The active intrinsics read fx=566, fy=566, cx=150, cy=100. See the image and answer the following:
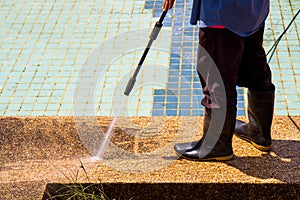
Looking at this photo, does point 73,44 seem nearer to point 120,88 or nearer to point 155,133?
point 120,88

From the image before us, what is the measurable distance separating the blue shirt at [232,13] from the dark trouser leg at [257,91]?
0.46 ft

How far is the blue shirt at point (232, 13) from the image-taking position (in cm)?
227

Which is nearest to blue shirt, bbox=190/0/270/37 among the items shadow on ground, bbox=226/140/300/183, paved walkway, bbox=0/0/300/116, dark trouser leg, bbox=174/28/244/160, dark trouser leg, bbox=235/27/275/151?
dark trouser leg, bbox=174/28/244/160

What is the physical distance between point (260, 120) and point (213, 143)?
0.26 metres

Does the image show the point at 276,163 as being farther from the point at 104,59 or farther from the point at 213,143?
the point at 104,59

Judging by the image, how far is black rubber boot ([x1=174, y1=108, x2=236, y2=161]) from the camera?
2590mm

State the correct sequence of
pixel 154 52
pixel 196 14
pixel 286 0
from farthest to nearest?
pixel 286 0
pixel 154 52
pixel 196 14

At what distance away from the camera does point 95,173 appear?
8.19ft

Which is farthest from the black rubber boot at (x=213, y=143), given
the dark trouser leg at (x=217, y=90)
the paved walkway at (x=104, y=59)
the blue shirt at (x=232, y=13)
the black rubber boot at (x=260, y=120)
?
the paved walkway at (x=104, y=59)

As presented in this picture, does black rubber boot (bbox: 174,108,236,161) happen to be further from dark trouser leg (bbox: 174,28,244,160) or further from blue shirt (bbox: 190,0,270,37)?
blue shirt (bbox: 190,0,270,37)

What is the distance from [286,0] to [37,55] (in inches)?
86.5

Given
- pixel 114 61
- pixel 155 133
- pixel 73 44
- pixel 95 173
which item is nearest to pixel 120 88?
pixel 114 61

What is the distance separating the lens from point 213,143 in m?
2.68

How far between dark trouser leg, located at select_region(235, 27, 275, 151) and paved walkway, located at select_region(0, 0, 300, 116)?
3.53 feet
